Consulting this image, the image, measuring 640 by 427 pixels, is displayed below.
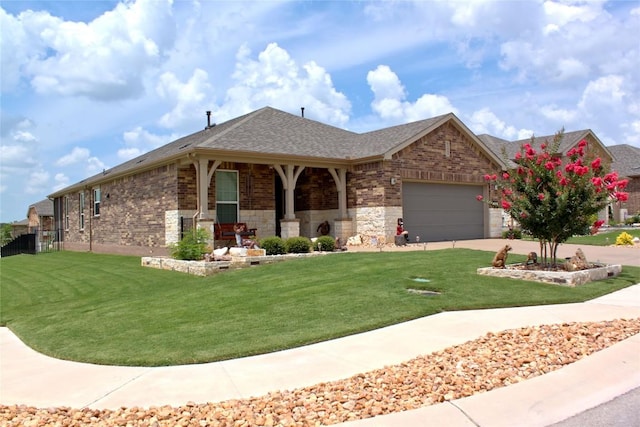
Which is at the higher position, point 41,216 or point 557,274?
point 41,216

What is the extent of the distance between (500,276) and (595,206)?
8.03 ft

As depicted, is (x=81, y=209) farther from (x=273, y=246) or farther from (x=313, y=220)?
(x=273, y=246)

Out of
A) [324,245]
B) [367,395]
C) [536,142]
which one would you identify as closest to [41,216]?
[324,245]

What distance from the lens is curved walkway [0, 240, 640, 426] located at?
4.40 meters

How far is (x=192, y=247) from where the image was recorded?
15172 millimetres

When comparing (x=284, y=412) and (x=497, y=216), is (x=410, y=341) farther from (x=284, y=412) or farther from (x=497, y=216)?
(x=497, y=216)

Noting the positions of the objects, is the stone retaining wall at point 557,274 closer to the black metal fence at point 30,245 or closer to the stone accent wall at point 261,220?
the stone accent wall at point 261,220

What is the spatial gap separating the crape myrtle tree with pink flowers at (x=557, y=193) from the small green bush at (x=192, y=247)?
28.4ft

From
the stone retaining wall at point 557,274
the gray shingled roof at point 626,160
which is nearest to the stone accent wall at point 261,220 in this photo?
the stone retaining wall at point 557,274

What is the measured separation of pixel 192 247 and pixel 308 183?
8409 mm

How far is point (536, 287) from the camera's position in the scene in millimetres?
9727

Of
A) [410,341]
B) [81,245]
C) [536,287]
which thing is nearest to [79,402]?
[410,341]

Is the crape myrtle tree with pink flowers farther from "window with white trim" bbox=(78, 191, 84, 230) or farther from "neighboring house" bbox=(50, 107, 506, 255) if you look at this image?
"window with white trim" bbox=(78, 191, 84, 230)

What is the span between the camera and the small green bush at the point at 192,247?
15.2 m
